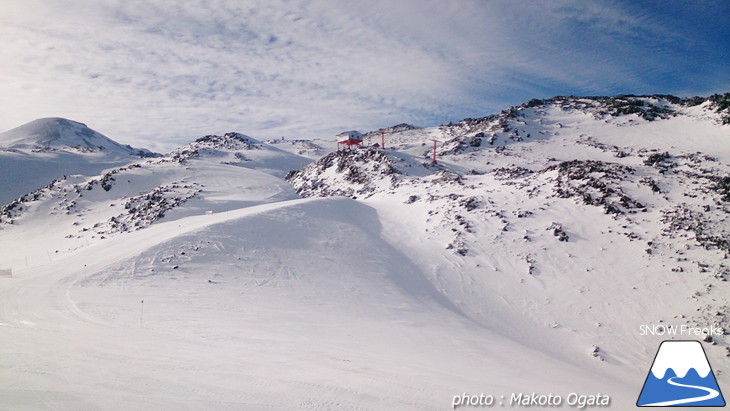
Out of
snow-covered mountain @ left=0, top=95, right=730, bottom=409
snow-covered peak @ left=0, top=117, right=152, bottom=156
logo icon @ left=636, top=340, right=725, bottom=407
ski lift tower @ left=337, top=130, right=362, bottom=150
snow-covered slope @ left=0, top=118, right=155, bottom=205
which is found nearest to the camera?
snow-covered mountain @ left=0, top=95, right=730, bottom=409

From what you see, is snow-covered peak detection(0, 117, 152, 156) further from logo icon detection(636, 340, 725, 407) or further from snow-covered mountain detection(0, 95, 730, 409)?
logo icon detection(636, 340, 725, 407)

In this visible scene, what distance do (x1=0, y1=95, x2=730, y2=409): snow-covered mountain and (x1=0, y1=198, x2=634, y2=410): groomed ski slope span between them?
0.25ft

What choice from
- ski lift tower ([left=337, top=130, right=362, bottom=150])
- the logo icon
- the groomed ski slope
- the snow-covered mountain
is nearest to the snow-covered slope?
the snow-covered mountain

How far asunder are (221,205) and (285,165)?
35.5 metres

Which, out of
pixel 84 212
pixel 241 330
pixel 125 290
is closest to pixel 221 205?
pixel 84 212

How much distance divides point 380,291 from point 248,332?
7.22 metres

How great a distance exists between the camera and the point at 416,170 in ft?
134

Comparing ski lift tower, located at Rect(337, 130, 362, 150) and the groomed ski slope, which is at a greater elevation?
ski lift tower, located at Rect(337, 130, 362, 150)

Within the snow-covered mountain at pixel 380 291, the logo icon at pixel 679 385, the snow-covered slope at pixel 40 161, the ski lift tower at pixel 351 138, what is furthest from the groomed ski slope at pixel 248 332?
the snow-covered slope at pixel 40 161

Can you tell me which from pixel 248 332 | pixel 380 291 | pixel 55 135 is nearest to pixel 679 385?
pixel 380 291

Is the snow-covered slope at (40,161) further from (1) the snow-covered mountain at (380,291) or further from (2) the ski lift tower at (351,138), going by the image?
(2) the ski lift tower at (351,138)

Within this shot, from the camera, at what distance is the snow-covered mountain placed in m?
7.05

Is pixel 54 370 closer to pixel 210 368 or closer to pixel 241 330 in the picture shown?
pixel 210 368

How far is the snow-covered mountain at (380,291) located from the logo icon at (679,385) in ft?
2.62
